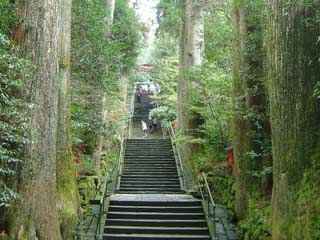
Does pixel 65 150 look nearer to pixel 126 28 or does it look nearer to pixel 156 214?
pixel 156 214

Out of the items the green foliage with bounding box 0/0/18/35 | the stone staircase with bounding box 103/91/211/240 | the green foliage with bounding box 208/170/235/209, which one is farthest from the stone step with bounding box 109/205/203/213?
the green foliage with bounding box 0/0/18/35

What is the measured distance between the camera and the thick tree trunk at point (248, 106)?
312 inches

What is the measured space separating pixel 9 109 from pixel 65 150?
3.18 metres

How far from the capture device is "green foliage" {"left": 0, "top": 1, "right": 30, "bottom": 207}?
13.2 feet

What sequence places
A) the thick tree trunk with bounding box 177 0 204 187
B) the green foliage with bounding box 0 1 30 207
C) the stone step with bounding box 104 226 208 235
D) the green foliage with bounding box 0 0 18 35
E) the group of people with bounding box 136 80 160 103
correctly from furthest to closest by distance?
the group of people with bounding box 136 80 160 103, the thick tree trunk with bounding box 177 0 204 187, the stone step with bounding box 104 226 208 235, the green foliage with bounding box 0 0 18 35, the green foliage with bounding box 0 1 30 207

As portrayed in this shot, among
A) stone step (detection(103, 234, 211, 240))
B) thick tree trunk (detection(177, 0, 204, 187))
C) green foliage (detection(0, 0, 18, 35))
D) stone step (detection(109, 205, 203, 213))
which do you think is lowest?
stone step (detection(103, 234, 211, 240))

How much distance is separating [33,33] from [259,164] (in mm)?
4838

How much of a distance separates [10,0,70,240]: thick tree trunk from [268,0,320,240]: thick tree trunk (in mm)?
2860

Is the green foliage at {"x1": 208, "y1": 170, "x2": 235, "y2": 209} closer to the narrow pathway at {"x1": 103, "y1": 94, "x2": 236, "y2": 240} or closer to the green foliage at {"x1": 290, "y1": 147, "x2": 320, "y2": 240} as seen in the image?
the narrow pathway at {"x1": 103, "y1": 94, "x2": 236, "y2": 240}

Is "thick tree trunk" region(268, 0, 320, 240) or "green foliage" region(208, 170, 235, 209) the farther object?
"green foliage" region(208, 170, 235, 209)

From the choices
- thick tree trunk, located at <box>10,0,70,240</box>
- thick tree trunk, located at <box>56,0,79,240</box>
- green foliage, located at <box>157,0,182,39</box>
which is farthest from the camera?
green foliage, located at <box>157,0,182,39</box>

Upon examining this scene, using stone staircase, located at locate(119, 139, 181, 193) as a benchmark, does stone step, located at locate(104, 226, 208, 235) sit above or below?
below

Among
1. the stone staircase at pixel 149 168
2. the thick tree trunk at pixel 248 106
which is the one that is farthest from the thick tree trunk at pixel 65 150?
the stone staircase at pixel 149 168

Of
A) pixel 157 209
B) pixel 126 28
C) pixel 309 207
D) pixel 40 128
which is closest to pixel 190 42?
pixel 126 28
